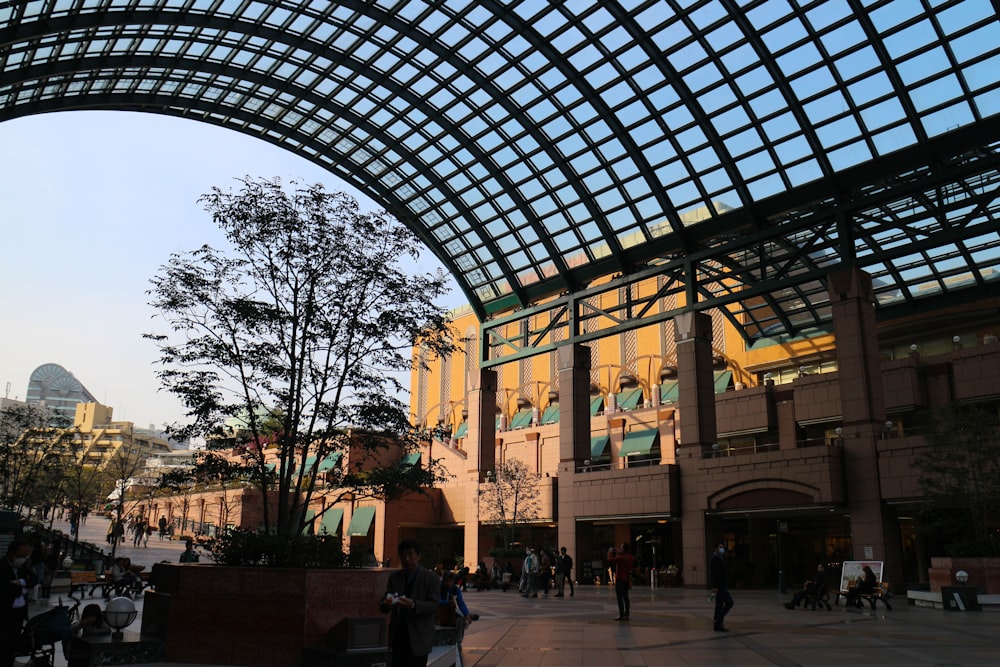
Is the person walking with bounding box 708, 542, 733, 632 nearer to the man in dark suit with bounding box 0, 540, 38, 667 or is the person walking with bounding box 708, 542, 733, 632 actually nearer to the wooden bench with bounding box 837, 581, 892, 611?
the wooden bench with bounding box 837, 581, 892, 611

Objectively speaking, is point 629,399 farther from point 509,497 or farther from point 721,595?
point 721,595

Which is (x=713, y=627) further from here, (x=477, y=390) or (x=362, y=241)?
(x=477, y=390)

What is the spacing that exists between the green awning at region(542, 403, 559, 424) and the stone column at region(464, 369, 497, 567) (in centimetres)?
1066

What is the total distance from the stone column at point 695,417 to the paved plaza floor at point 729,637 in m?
11.5

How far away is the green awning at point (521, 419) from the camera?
63.0 m

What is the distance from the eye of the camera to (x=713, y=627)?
16.4m

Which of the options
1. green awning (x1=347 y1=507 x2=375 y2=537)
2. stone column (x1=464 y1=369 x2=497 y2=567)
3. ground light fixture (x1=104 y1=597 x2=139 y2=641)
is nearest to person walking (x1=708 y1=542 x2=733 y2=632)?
ground light fixture (x1=104 y1=597 x2=139 y2=641)

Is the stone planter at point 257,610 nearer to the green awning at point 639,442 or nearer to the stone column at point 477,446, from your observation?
the stone column at point 477,446

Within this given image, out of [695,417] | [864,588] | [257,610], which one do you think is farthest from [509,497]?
[257,610]

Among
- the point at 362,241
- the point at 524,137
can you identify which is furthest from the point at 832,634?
the point at 524,137

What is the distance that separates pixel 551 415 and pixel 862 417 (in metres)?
30.8

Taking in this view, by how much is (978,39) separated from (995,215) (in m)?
13.7

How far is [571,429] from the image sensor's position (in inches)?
1623

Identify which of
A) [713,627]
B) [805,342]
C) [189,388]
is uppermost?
[805,342]
